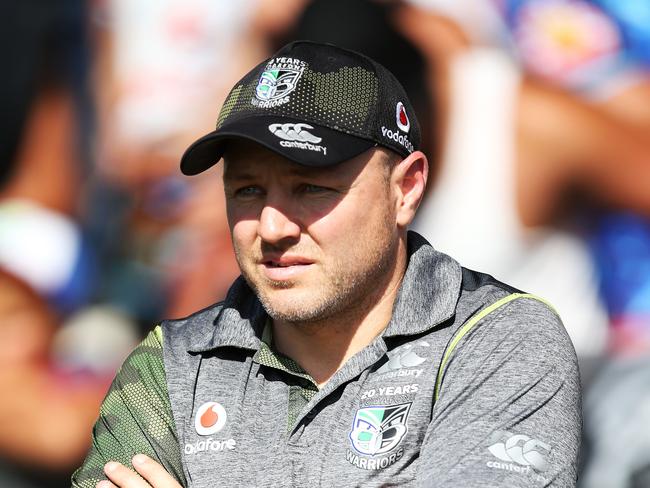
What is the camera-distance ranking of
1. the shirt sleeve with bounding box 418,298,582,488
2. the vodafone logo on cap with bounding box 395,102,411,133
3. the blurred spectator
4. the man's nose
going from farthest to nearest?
the blurred spectator → the vodafone logo on cap with bounding box 395,102,411,133 → the man's nose → the shirt sleeve with bounding box 418,298,582,488

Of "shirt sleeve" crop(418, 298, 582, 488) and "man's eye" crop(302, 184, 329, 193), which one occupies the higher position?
"man's eye" crop(302, 184, 329, 193)

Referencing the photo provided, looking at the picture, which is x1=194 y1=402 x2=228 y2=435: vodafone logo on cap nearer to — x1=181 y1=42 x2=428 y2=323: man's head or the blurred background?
x1=181 y1=42 x2=428 y2=323: man's head

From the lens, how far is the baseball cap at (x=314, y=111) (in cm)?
228

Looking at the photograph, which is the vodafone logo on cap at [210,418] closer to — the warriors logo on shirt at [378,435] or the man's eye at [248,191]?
the warriors logo on shirt at [378,435]

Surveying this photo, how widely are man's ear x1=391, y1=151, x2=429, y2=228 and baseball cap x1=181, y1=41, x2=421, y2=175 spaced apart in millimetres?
26

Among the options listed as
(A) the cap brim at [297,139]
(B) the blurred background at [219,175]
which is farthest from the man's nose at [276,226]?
(B) the blurred background at [219,175]

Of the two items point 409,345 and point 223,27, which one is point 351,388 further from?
point 223,27

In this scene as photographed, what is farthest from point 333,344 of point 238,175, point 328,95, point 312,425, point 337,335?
point 328,95

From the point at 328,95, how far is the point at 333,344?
581 millimetres

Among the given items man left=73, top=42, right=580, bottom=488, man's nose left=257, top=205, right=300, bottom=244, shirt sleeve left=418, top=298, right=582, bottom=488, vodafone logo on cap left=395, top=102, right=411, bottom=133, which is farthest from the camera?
vodafone logo on cap left=395, top=102, right=411, bottom=133

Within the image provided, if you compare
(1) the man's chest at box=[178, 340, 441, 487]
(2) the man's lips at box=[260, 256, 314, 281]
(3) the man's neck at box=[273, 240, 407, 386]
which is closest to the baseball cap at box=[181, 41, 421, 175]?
(2) the man's lips at box=[260, 256, 314, 281]

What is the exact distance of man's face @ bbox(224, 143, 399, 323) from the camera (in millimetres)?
2307

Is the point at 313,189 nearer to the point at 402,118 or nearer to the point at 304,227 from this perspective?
the point at 304,227

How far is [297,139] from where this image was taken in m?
2.27
